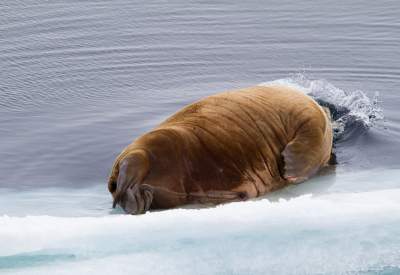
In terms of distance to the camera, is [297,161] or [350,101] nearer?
[297,161]

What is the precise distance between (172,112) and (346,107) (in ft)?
5.17

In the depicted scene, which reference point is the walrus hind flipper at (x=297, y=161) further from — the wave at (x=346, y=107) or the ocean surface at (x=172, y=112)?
the wave at (x=346, y=107)

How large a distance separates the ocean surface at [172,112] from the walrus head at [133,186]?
218mm

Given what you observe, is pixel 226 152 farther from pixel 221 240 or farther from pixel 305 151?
pixel 221 240

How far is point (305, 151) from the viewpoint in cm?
754

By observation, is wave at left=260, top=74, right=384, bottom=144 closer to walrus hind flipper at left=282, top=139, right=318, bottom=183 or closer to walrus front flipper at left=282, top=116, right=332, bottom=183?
walrus front flipper at left=282, top=116, right=332, bottom=183

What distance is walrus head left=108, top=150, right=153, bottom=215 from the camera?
6.85 meters

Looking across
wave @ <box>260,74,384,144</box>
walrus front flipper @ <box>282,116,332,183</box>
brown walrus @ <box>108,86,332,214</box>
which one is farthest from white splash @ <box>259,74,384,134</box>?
walrus front flipper @ <box>282,116,332,183</box>

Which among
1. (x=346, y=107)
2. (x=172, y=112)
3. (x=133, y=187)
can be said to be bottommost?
(x=172, y=112)

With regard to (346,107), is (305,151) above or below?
above

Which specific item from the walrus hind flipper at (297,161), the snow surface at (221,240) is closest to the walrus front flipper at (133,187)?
the snow surface at (221,240)

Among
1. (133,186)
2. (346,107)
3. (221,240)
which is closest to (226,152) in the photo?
(133,186)

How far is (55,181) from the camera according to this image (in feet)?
26.1

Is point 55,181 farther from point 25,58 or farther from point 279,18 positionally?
point 279,18
